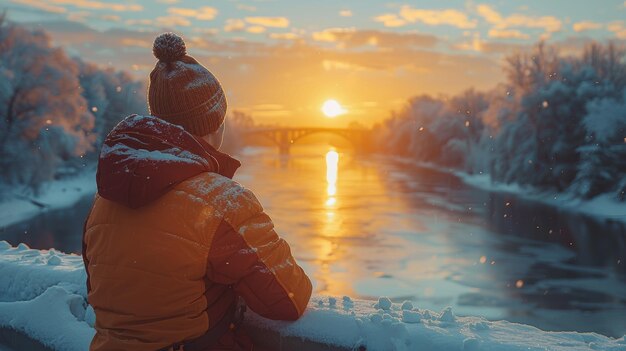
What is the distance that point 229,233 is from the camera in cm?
208

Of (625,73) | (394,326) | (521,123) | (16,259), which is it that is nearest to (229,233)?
(394,326)

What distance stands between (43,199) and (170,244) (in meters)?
33.7

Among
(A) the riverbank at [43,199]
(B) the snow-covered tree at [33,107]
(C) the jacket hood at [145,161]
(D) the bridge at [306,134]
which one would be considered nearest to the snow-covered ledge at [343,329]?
(C) the jacket hood at [145,161]

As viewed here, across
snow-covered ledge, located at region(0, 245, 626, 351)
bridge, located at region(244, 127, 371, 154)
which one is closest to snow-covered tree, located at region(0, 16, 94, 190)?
snow-covered ledge, located at region(0, 245, 626, 351)

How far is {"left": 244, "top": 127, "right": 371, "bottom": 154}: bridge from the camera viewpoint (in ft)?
387

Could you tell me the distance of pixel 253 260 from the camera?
6.98 ft

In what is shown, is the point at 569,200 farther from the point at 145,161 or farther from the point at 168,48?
the point at 145,161

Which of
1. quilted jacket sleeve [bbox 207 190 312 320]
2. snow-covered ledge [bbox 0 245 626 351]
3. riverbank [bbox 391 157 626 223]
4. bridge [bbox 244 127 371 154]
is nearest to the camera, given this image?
quilted jacket sleeve [bbox 207 190 312 320]

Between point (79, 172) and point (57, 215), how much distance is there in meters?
15.5

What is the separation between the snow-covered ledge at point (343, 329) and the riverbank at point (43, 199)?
81.1 ft

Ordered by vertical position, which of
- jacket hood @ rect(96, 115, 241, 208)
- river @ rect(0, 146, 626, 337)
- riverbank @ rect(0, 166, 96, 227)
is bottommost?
riverbank @ rect(0, 166, 96, 227)

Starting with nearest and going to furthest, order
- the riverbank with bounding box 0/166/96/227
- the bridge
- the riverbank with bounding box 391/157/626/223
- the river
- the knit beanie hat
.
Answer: the knit beanie hat → the river → the riverbank with bounding box 0/166/96/227 → the riverbank with bounding box 391/157/626/223 → the bridge

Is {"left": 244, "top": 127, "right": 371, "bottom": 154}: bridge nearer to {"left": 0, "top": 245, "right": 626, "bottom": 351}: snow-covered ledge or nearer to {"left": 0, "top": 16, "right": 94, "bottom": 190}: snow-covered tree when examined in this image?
{"left": 0, "top": 16, "right": 94, "bottom": 190}: snow-covered tree

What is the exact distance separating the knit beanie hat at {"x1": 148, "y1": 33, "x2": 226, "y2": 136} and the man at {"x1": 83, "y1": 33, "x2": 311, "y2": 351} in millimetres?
188
